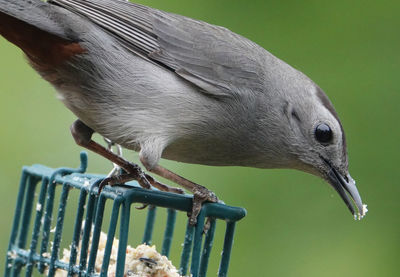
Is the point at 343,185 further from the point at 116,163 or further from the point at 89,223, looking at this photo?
the point at 89,223

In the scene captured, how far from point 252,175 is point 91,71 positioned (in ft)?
5.26

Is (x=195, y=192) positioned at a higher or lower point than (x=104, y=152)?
lower

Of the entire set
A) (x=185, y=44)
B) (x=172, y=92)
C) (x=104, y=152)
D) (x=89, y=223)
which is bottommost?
(x=89, y=223)

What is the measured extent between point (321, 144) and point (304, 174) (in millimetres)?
802

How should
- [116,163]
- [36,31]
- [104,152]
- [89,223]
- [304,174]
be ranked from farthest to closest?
[304,174], [104,152], [116,163], [36,31], [89,223]

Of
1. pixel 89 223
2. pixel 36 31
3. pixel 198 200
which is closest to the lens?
pixel 89 223

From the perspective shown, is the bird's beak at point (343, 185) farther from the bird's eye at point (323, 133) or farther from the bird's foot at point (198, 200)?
the bird's foot at point (198, 200)

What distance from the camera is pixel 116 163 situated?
6.09 m

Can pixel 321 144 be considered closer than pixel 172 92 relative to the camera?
No

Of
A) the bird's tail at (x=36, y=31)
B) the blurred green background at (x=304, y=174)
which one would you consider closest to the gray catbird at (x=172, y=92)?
the bird's tail at (x=36, y=31)

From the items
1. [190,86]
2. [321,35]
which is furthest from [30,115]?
[321,35]

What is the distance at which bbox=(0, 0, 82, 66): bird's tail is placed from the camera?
5770mm

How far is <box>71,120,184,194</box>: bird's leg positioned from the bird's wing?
2.32 ft

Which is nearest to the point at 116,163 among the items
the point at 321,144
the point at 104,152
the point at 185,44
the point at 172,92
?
the point at 104,152
